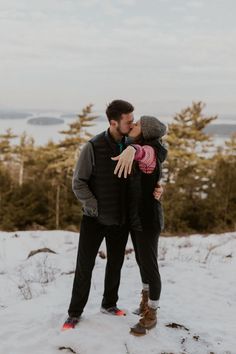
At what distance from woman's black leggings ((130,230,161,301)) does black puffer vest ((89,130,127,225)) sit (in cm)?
→ 25

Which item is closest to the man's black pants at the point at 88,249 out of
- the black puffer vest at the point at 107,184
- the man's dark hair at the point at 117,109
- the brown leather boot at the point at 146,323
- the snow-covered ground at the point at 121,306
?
the black puffer vest at the point at 107,184

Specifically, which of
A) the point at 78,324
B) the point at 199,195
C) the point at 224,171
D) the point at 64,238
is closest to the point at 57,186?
the point at 199,195

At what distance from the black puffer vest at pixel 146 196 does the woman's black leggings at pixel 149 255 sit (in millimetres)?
77

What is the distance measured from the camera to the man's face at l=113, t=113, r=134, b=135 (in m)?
3.85

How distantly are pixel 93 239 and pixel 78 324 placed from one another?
2.99 feet

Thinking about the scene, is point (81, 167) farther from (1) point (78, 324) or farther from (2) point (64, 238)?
(2) point (64, 238)

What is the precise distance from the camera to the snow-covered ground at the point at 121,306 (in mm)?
3947

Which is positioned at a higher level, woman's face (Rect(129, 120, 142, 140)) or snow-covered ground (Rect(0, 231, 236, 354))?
woman's face (Rect(129, 120, 142, 140))

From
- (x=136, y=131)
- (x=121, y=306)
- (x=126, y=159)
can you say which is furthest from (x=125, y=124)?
(x=121, y=306)

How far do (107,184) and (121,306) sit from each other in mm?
1827

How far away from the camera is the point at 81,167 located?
157 inches

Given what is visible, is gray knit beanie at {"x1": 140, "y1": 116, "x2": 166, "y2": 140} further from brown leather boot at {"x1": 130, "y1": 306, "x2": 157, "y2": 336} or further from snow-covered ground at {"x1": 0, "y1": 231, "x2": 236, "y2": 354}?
snow-covered ground at {"x1": 0, "y1": 231, "x2": 236, "y2": 354}

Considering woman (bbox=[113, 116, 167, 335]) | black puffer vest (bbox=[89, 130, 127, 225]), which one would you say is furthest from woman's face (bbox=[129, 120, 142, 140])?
black puffer vest (bbox=[89, 130, 127, 225])

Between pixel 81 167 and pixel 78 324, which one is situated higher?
pixel 81 167
